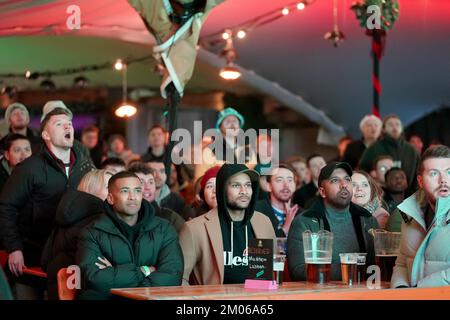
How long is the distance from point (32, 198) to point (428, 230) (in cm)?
329

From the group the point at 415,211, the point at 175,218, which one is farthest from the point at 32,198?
the point at 415,211

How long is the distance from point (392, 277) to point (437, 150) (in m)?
0.72

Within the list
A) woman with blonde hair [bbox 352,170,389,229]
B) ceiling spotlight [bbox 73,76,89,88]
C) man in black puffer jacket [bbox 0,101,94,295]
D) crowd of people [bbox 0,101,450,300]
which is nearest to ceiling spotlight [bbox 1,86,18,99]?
ceiling spotlight [bbox 73,76,89,88]

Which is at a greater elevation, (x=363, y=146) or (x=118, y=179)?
(x=363, y=146)

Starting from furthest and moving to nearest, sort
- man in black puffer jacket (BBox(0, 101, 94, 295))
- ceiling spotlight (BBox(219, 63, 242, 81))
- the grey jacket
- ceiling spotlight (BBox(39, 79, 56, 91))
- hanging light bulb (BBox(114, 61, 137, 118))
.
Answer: ceiling spotlight (BBox(39, 79, 56, 91)), hanging light bulb (BBox(114, 61, 137, 118)), ceiling spotlight (BBox(219, 63, 242, 81)), man in black puffer jacket (BBox(0, 101, 94, 295)), the grey jacket

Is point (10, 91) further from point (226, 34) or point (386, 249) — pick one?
point (386, 249)

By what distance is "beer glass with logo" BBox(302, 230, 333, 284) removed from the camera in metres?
5.32

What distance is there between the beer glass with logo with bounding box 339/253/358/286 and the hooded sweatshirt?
760mm

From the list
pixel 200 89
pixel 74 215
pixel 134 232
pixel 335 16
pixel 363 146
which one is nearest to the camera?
pixel 134 232

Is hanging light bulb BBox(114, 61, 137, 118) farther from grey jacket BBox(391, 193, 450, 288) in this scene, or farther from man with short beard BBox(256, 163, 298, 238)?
grey jacket BBox(391, 193, 450, 288)

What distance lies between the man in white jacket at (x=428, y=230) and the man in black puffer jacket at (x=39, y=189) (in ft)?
9.62
